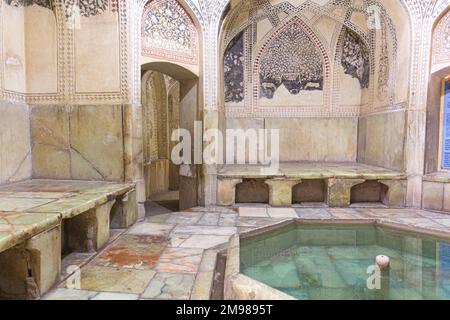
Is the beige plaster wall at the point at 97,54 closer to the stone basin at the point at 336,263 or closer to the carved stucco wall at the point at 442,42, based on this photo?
the stone basin at the point at 336,263

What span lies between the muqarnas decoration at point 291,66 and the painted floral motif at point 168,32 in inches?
90.7

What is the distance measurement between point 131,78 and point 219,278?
2.92m

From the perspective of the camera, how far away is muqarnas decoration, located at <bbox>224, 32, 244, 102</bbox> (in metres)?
6.86

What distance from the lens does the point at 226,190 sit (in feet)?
18.1

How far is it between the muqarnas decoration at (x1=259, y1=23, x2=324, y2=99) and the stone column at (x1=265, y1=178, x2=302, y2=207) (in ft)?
8.09

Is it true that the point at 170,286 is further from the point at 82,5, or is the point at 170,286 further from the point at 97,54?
the point at 82,5

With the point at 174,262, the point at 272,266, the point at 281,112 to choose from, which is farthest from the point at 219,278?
the point at 281,112

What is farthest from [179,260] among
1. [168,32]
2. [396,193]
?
[396,193]

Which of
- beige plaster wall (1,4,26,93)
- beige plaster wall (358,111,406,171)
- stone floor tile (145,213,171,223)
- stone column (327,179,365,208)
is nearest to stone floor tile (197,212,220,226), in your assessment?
stone floor tile (145,213,171,223)

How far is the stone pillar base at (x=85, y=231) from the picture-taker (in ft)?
11.2

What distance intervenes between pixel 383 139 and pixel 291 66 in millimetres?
2545

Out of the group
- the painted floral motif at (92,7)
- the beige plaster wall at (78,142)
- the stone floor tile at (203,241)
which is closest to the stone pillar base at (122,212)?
the beige plaster wall at (78,142)

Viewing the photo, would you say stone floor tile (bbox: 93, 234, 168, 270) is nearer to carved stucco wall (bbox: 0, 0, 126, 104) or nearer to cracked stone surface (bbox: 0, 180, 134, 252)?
cracked stone surface (bbox: 0, 180, 134, 252)

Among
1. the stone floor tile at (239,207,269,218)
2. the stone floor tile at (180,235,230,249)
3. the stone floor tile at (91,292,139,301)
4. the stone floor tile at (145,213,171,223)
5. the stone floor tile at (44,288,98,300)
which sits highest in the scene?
the stone floor tile at (239,207,269,218)
